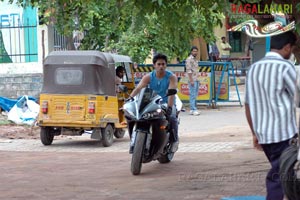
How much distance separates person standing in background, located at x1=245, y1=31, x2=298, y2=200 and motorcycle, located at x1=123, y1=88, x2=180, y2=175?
3279 millimetres

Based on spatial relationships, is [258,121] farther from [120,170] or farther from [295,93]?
[120,170]

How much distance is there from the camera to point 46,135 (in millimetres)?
12719

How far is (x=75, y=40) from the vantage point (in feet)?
63.2

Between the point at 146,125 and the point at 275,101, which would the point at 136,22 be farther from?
the point at 275,101

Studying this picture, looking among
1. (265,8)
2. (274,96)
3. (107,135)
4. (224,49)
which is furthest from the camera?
(224,49)

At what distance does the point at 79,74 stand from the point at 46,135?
1.40 meters

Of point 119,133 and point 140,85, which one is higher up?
point 140,85

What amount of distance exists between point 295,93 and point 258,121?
0.42 meters

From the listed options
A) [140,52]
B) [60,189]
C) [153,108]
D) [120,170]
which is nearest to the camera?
[60,189]

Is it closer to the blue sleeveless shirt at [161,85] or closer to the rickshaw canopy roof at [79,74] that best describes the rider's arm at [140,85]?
the blue sleeveless shirt at [161,85]

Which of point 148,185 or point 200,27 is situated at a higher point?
point 200,27

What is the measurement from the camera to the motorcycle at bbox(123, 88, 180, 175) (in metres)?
8.70

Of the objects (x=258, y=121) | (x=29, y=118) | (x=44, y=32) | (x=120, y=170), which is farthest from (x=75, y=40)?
(x=258, y=121)

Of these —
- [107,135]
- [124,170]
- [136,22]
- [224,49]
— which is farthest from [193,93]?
[224,49]
